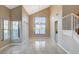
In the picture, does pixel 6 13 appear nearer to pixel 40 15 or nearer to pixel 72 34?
pixel 40 15

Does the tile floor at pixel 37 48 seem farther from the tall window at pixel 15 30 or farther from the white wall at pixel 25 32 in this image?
the tall window at pixel 15 30

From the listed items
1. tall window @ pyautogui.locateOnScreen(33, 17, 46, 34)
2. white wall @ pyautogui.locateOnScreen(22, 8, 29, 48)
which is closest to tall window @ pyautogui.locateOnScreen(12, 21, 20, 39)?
white wall @ pyautogui.locateOnScreen(22, 8, 29, 48)

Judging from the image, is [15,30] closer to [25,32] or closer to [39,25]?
[25,32]

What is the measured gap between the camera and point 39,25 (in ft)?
16.5

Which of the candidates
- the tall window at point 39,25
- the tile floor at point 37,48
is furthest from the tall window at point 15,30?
the tall window at point 39,25

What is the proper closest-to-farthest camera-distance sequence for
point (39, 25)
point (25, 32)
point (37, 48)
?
point (39, 25) → point (37, 48) → point (25, 32)

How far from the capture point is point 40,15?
17.6ft

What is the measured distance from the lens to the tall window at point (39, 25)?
15.5 ft

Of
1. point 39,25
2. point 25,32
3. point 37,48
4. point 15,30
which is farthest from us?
point 15,30

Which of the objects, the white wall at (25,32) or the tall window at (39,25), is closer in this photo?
the tall window at (39,25)

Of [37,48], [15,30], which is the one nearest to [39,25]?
[37,48]

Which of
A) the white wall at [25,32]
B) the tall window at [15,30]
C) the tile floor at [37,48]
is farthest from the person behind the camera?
the tall window at [15,30]

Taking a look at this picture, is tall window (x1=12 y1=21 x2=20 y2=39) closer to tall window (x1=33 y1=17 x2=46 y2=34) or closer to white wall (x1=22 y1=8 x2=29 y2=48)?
white wall (x1=22 y1=8 x2=29 y2=48)
